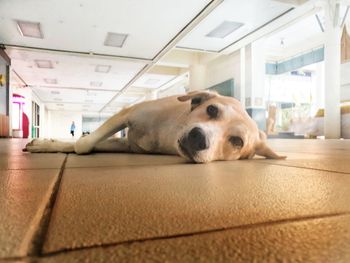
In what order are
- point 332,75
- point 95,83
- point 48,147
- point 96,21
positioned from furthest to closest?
point 95,83 → point 332,75 → point 96,21 → point 48,147

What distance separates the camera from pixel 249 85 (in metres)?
11.2

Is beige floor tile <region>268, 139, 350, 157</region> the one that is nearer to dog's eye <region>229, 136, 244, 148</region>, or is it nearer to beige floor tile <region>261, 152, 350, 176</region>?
beige floor tile <region>261, 152, 350, 176</region>

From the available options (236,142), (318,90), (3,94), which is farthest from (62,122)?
(236,142)

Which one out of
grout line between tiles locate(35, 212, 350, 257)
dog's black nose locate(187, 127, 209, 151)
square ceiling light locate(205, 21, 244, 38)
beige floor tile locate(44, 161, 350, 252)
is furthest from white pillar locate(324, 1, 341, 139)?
grout line between tiles locate(35, 212, 350, 257)

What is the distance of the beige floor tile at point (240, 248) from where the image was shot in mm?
411

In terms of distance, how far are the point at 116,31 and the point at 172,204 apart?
8.73 metres

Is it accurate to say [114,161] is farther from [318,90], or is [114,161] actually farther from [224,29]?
[318,90]

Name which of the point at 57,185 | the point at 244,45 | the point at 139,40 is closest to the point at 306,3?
the point at 244,45

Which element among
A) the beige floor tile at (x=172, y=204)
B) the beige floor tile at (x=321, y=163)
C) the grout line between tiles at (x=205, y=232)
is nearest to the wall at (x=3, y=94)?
the beige floor tile at (x=321, y=163)

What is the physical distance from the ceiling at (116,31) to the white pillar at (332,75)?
95.7 inches

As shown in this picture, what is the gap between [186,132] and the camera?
178cm

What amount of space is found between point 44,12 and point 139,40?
291cm

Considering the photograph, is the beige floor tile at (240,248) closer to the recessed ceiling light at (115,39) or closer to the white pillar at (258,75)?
the recessed ceiling light at (115,39)

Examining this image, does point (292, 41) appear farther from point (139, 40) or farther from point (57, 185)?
point (57, 185)
